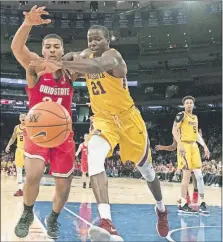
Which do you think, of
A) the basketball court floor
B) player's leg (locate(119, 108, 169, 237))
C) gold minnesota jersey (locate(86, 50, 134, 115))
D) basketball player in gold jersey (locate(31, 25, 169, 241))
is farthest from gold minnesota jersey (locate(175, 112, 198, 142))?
gold minnesota jersey (locate(86, 50, 134, 115))

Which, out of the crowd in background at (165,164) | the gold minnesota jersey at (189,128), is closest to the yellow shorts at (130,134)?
the gold minnesota jersey at (189,128)

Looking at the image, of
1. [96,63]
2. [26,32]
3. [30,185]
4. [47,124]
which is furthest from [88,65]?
[30,185]

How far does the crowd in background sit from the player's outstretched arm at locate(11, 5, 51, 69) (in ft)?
37.4

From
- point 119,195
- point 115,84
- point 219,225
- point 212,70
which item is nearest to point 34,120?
point 115,84

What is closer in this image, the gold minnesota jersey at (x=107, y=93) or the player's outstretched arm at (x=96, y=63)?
the player's outstretched arm at (x=96, y=63)

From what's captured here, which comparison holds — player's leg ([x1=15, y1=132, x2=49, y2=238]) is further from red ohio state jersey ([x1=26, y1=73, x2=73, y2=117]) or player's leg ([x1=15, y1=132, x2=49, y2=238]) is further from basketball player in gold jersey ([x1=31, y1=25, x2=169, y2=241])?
basketball player in gold jersey ([x1=31, y1=25, x2=169, y2=241])

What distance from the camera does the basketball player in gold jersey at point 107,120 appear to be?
3.02 metres

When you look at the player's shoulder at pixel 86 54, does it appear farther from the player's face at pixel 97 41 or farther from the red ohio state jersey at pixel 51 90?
the red ohio state jersey at pixel 51 90

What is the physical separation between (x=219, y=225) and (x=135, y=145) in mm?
3714

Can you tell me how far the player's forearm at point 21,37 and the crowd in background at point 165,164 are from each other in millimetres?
11486

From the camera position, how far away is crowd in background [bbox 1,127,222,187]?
14.3 meters

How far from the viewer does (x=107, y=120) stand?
136 inches

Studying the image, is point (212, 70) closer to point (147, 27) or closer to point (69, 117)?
point (147, 27)

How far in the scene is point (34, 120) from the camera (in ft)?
10.5
